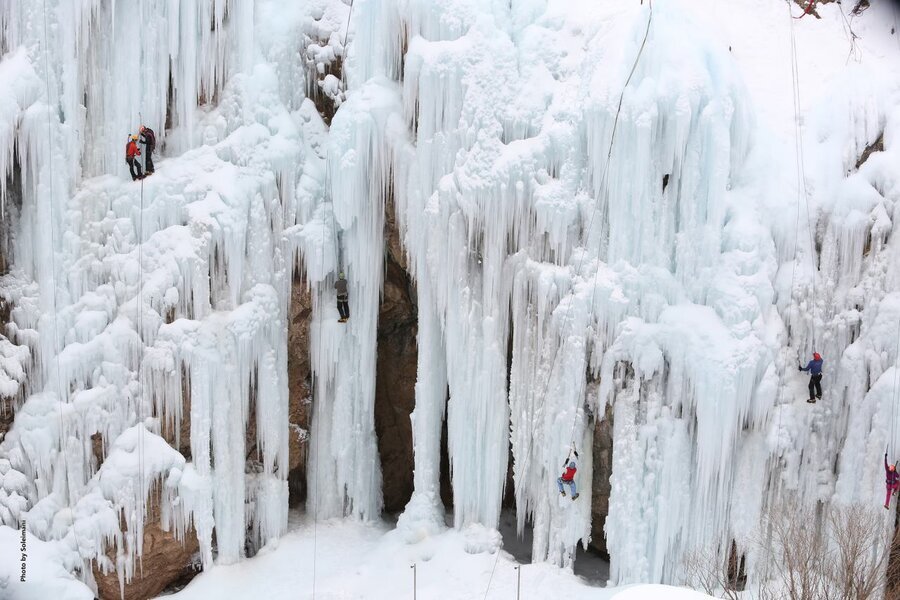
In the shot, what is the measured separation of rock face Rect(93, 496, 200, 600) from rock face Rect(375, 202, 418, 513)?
11.1ft

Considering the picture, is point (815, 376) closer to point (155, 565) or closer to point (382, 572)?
point (382, 572)

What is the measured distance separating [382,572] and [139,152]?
6.64 meters

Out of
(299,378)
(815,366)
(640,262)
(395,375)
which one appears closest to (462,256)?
(640,262)

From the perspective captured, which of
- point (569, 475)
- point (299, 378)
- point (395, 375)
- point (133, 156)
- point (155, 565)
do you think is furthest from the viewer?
point (395, 375)

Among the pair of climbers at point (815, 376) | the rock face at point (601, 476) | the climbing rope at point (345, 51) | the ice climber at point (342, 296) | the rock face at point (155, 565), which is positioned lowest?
the rock face at point (155, 565)

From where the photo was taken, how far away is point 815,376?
14.0 metres

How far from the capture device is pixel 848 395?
46.8ft

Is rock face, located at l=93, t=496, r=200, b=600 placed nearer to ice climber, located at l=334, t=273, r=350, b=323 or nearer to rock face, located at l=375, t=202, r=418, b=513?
rock face, located at l=375, t=202, r=418, b=513

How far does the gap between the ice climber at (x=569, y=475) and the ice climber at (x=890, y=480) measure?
12.5ft

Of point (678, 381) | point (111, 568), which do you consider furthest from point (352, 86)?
point (111, 568)

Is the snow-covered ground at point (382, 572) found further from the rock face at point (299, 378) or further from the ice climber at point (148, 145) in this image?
the ice climber at point (148, 145)

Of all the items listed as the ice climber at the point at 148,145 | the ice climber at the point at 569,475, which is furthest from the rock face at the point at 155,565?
the ice climber at the point at 569,475

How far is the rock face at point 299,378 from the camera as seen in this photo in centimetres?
1619

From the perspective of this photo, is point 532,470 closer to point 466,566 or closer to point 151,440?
point 466,566
